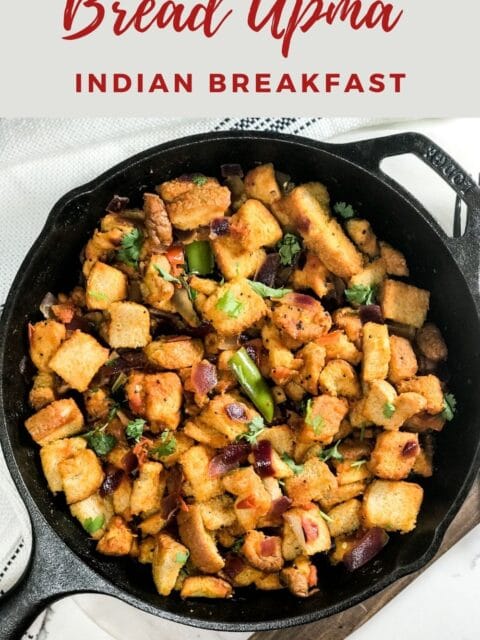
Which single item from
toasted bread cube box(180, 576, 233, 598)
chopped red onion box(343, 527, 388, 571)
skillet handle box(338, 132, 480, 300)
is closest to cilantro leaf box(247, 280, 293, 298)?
skillet handle box(338, 132, 480, 300)

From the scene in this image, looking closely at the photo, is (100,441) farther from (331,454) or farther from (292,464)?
(331,454)

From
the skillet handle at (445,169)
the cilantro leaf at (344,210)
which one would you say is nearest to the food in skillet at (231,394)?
the cilantro leaf at (344,210)

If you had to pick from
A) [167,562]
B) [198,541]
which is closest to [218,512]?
[198,541]

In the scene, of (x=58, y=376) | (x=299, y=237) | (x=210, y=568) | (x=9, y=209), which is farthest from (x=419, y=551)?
(x=9, y=209)

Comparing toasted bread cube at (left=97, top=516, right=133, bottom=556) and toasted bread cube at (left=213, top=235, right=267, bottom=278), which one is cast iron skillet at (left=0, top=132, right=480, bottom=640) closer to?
toasted bread cube at (left=97, top=516, right=133, bottom=556)

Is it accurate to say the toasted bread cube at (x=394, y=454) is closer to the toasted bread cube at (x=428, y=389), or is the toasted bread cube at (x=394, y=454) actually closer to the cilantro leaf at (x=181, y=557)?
the toasted bread cube at (x=428, y=389)

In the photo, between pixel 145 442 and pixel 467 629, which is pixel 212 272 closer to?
pixel 145 442
